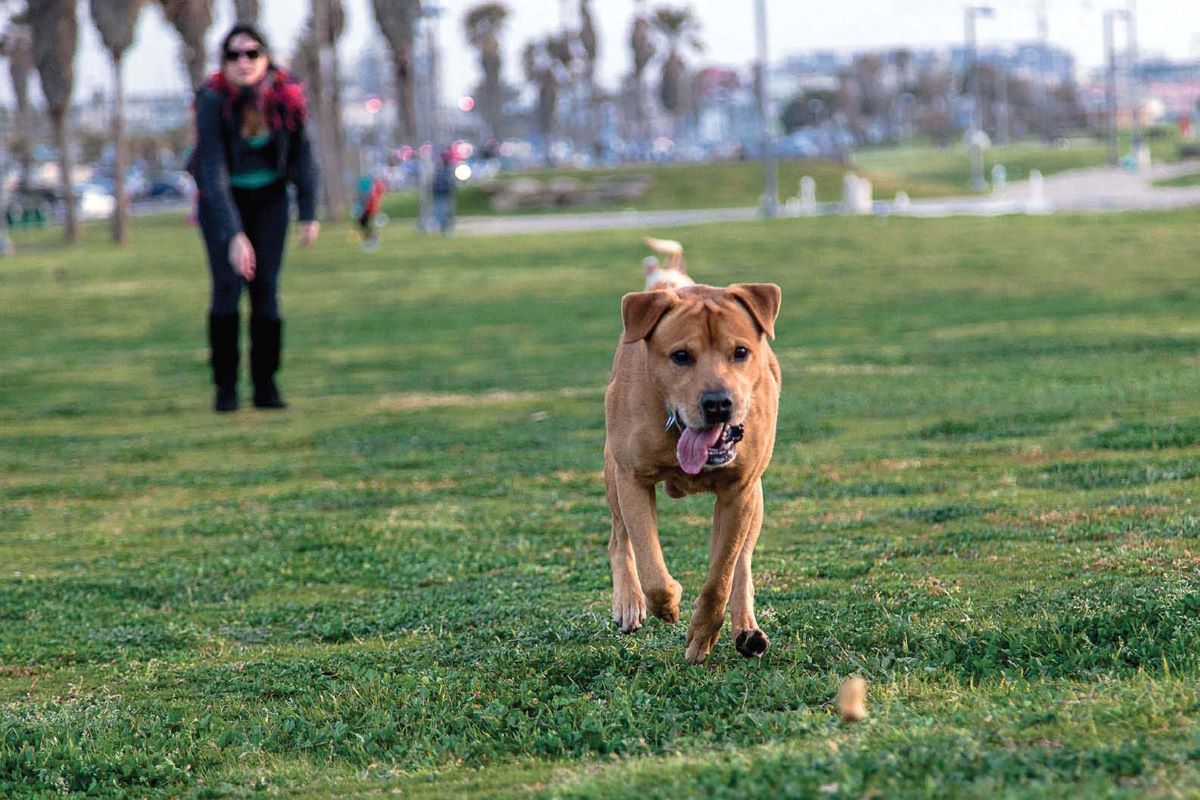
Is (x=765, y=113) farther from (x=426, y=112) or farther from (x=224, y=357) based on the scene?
(x=224, y=357)

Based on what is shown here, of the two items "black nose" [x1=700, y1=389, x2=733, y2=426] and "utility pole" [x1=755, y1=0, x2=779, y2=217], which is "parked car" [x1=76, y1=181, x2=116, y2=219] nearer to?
"utility pole" [x1=755, y1=0, x2=779, y2=217]

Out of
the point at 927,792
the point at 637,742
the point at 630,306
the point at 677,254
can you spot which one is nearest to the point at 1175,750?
the point at 927,792

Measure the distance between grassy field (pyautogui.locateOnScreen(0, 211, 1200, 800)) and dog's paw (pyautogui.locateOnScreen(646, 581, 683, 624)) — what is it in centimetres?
11

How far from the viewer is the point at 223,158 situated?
439 inches

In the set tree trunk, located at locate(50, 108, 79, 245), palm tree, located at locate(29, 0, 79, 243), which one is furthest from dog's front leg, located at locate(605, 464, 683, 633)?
palm tree, located at locate(29, 0, 79, 243)

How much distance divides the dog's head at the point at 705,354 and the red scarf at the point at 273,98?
6348mm

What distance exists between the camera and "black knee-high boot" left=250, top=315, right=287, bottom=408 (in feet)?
39.7

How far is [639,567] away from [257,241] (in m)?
6.70

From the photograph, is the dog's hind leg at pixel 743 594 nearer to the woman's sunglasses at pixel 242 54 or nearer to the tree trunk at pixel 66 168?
the woman's sunglasses at pixel 242 54

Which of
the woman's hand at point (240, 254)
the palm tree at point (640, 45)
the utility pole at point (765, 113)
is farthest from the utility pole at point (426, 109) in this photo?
the palm tree at point (640, 45)

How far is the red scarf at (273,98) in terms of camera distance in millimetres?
11195

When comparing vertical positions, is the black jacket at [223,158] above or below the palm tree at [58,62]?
below

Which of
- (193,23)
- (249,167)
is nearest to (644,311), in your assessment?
(249,167)

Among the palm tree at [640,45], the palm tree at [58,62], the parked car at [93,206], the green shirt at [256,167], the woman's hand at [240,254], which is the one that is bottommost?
the woman's hand at [240,254]
